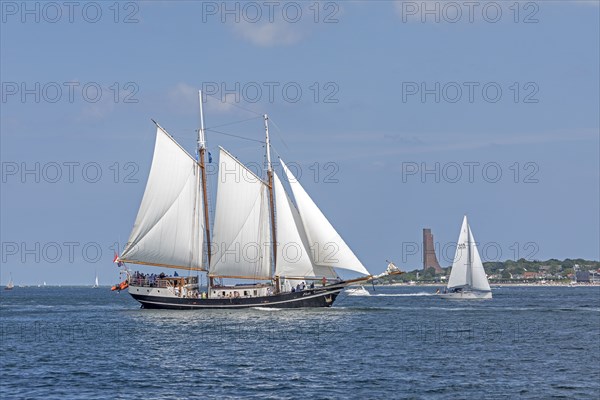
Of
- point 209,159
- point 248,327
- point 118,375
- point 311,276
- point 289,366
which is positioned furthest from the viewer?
→ point 209,159

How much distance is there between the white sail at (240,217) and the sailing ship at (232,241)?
3.9 inches

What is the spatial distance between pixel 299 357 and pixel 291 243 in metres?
38.1

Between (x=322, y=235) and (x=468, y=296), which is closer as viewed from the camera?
(x=322, y=235)

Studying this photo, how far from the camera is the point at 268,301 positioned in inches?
3841

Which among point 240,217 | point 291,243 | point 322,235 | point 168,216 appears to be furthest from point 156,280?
point 322,235

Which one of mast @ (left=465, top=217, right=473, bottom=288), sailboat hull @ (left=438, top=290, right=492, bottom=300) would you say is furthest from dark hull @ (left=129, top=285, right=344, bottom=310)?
sailboat hull @ (left=438, top=290, right=492, bottom=300)

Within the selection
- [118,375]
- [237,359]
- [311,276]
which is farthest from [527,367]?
[311,276]

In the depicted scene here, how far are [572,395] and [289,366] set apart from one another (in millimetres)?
16314

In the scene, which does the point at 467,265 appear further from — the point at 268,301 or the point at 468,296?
the point at 268,301

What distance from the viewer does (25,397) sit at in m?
42.6

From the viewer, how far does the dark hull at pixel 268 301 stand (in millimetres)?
97625

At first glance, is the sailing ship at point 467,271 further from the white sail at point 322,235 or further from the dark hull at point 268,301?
the white sail at point 322,235

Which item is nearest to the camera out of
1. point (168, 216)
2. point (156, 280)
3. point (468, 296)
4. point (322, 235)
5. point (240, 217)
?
point (322, 235)

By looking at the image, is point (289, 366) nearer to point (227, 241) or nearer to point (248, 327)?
point (248, 327)
